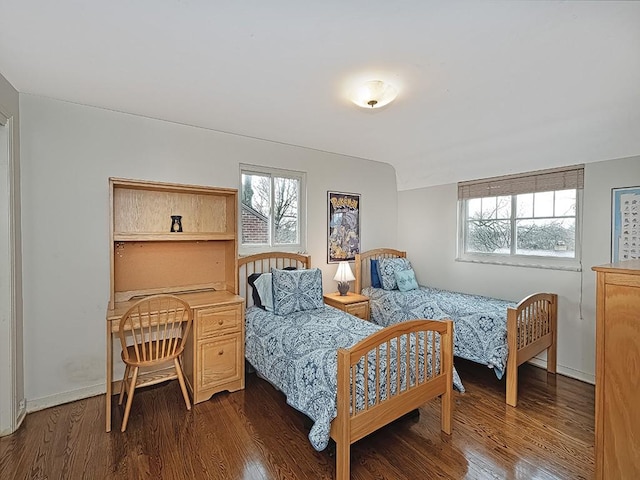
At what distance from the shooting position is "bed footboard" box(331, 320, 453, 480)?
1.80 meters

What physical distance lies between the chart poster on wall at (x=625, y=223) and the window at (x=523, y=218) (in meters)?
0.30

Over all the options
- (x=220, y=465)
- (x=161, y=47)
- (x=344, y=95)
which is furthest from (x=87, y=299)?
(x=344, y=95)

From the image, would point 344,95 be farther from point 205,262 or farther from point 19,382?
point 19,382

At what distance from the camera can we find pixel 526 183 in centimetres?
357

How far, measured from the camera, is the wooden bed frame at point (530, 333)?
273cm

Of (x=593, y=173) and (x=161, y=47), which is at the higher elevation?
(x=161, y=47)

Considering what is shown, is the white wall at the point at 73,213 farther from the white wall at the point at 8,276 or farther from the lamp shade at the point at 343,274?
the lamp shade at the point at 343,274

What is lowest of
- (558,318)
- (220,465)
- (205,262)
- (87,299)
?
(220,465)

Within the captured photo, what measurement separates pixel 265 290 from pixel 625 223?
3.32m

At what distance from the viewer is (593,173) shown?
3.09m

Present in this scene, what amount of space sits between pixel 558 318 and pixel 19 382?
4.78m

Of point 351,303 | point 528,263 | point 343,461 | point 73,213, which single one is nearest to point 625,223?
point 528,263

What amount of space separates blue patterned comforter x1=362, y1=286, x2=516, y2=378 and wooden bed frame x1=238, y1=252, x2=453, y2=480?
774mm

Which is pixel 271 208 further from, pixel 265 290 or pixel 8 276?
pixel 8 276
